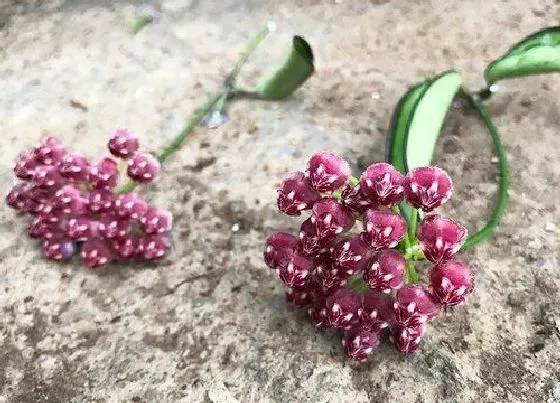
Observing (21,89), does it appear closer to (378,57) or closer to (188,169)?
(188,169)

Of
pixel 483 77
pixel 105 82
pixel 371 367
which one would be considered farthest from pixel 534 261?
pixel 105 82

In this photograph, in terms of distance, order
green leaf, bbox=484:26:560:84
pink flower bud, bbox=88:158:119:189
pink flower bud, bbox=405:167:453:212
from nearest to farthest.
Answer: pink flower bud, bbox=405:167:453:212, pink flower bud, bbox=88:158:119:189, green leaf, bbox=484:26:560:84

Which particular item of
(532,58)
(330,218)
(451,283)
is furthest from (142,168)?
(532,58)

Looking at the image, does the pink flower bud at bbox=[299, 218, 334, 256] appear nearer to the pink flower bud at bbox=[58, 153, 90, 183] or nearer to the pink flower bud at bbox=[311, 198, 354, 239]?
the pink flower bud at bbox=[311, 198, 354, 239]

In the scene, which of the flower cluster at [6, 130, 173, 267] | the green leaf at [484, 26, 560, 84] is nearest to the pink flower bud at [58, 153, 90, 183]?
the flower cluster at [6, 130, 173, 267]

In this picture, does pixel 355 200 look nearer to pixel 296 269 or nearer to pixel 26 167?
pixel 296 269

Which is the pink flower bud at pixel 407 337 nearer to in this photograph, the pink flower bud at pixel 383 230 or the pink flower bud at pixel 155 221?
the pink flower bud at pixel 383 230
